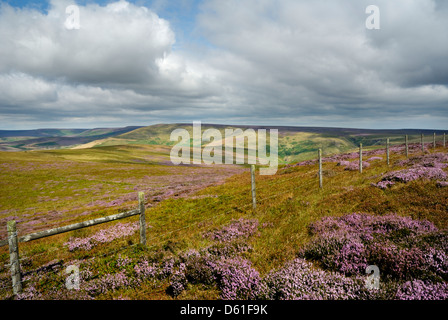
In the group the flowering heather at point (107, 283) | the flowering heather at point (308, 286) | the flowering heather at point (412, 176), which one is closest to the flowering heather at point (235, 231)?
the flowering heather at point (308, 286)

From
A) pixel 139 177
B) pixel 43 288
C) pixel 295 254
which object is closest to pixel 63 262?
pixel 43 288

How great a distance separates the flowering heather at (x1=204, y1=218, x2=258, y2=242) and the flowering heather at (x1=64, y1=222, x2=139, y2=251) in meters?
5.47

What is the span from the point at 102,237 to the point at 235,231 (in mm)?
7377

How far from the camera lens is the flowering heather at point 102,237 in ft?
34.3

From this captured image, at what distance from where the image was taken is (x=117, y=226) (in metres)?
12.9

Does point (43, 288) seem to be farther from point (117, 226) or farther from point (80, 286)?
point (117, 226)

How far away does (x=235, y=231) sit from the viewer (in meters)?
9.01

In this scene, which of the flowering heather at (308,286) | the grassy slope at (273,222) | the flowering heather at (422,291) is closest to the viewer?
the flowering heather at (422,291)

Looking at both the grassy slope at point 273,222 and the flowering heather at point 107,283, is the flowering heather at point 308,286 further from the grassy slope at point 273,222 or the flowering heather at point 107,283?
the flowering heather at point 107,283

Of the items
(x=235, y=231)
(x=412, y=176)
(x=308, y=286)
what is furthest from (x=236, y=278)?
(x=412, y=176)

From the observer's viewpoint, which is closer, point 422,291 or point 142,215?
point 422,291

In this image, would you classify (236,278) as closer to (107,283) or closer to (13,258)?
(107,283)

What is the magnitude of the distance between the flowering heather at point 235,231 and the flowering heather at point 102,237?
547cm

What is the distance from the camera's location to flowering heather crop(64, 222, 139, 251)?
10469 mm
